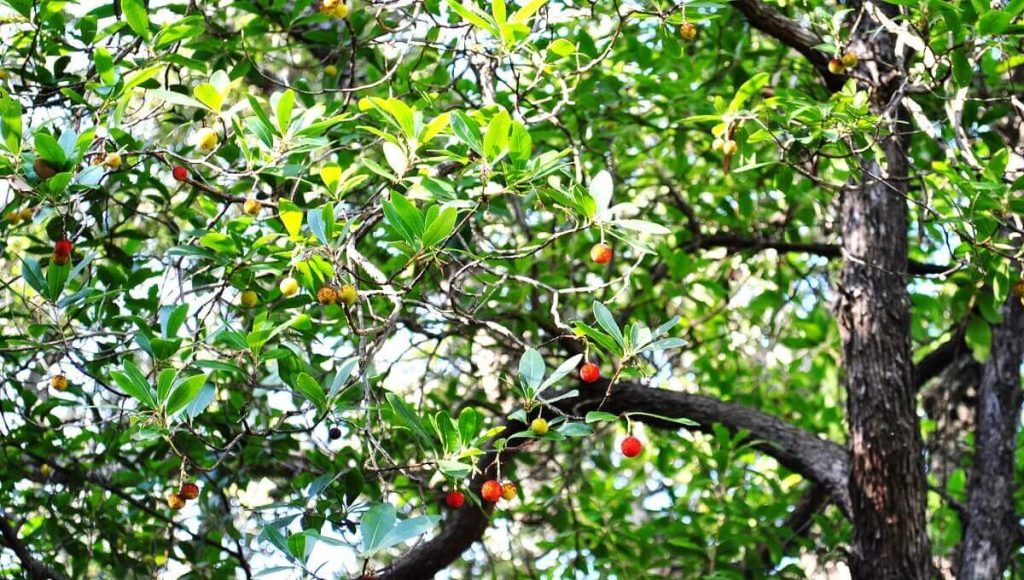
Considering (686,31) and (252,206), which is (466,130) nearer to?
(252,206)

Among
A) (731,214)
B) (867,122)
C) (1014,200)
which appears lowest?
(1014,200)

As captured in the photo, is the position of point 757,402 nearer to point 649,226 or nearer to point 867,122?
point 867,122

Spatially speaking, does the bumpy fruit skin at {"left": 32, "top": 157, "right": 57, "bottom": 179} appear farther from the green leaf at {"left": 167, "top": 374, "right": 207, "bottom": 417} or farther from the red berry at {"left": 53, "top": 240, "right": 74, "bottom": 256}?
the green leaf at {"left": 167, "top": 374, "right": 207, "bottom": 417}

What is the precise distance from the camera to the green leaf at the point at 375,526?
75.0 inches

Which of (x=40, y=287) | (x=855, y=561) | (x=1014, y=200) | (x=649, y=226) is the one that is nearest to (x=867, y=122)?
(x=1014, y=200)

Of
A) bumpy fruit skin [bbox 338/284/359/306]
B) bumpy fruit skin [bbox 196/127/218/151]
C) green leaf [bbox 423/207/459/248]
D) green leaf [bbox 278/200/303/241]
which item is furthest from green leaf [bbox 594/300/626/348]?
bumpy fruit skin [bbox 196/127/218/151]

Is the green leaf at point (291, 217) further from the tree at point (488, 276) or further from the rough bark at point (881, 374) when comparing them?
the rough bark at point (881, 374)

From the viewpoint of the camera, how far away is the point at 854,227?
151 inches

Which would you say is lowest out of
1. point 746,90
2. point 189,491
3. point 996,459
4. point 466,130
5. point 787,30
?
point 189,491

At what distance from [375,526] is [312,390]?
35cm

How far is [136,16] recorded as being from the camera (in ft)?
8.70

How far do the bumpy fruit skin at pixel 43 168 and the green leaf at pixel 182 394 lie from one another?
1.65 feet

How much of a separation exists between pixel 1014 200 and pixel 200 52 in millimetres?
2204

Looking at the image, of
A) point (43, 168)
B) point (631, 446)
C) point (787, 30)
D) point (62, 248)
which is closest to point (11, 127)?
point (43, 168)
